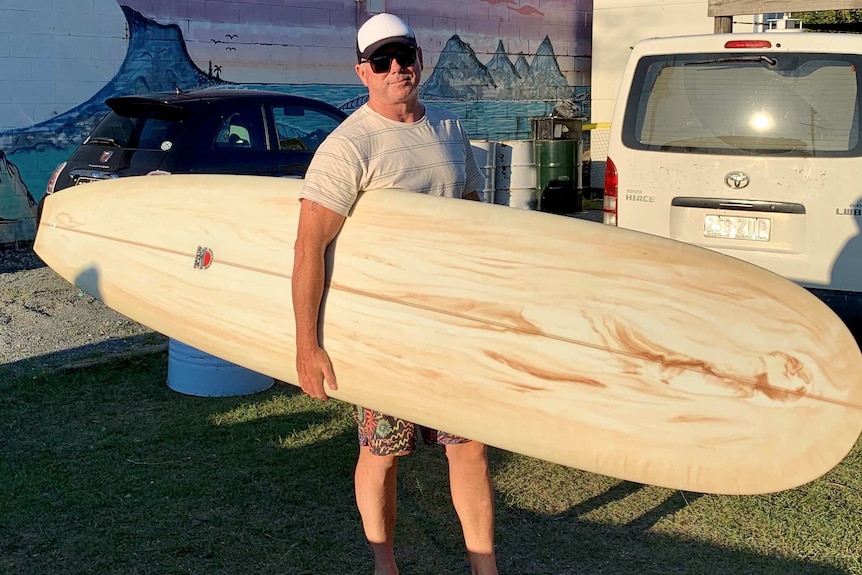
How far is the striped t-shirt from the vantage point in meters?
2.76

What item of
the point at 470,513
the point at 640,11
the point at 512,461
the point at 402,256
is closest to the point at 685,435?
the point at 470,513

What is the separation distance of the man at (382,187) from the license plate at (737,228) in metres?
2.34

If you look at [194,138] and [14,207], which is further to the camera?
[14,207]

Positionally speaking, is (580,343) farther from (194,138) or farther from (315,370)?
(194,138)

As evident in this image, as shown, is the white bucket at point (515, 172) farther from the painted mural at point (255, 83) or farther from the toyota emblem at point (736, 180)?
the toyota emblem at point (736, 180)

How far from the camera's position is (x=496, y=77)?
14289 millimetres

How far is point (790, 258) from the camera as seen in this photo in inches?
192

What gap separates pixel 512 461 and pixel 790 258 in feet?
6.13

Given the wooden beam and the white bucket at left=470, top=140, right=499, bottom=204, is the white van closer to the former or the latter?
A: the wooden beam

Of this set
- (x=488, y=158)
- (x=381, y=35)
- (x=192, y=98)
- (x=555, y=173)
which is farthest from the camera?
(x=555, y=173)

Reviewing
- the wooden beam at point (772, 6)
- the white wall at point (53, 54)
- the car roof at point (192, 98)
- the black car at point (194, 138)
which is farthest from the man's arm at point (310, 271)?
the white wall at point (53, 54)

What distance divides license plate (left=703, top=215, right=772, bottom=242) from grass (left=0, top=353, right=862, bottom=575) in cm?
121

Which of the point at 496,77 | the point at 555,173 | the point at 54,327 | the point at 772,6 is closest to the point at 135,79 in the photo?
the point at 54,327

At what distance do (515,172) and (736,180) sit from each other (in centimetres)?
604
